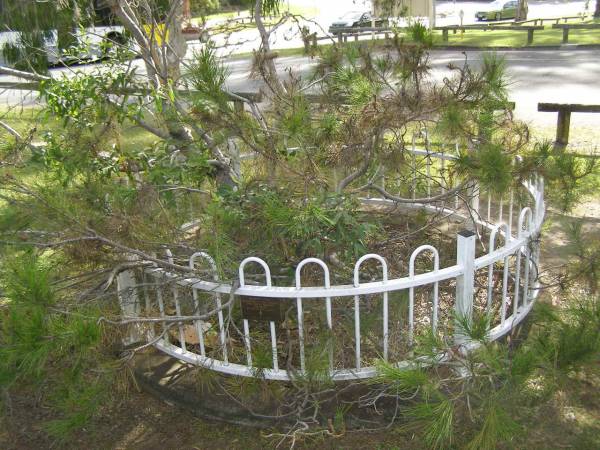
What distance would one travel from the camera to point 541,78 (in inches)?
438

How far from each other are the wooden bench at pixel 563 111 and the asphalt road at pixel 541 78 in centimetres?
27

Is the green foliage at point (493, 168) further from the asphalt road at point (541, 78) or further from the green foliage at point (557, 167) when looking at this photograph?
the asphalt road at point (541, 78)

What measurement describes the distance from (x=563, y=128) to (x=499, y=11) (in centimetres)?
1988

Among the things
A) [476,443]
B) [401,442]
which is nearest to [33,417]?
[401,442]

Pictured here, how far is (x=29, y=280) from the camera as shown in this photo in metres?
1.91

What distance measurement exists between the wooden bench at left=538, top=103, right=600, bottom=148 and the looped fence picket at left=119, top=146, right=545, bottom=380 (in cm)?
371

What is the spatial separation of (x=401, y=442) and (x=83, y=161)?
2.06 meters

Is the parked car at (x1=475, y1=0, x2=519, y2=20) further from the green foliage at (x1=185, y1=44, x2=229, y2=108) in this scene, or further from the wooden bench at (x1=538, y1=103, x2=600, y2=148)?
the green foliage at (x1=185, y1=44, x2=229, y2=108)

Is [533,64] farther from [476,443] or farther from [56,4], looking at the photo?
[476,443]

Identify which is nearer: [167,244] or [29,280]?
[29,280]

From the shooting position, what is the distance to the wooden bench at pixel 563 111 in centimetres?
664

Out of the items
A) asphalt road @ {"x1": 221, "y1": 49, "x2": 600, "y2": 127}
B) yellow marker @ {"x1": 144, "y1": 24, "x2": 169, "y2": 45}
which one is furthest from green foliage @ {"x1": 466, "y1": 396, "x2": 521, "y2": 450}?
asphalt road @ {"x1": 221, "y1": 49, "x2": 600, "y2": 127}

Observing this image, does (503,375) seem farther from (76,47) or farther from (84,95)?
(76,47)

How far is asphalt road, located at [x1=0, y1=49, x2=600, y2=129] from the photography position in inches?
336
